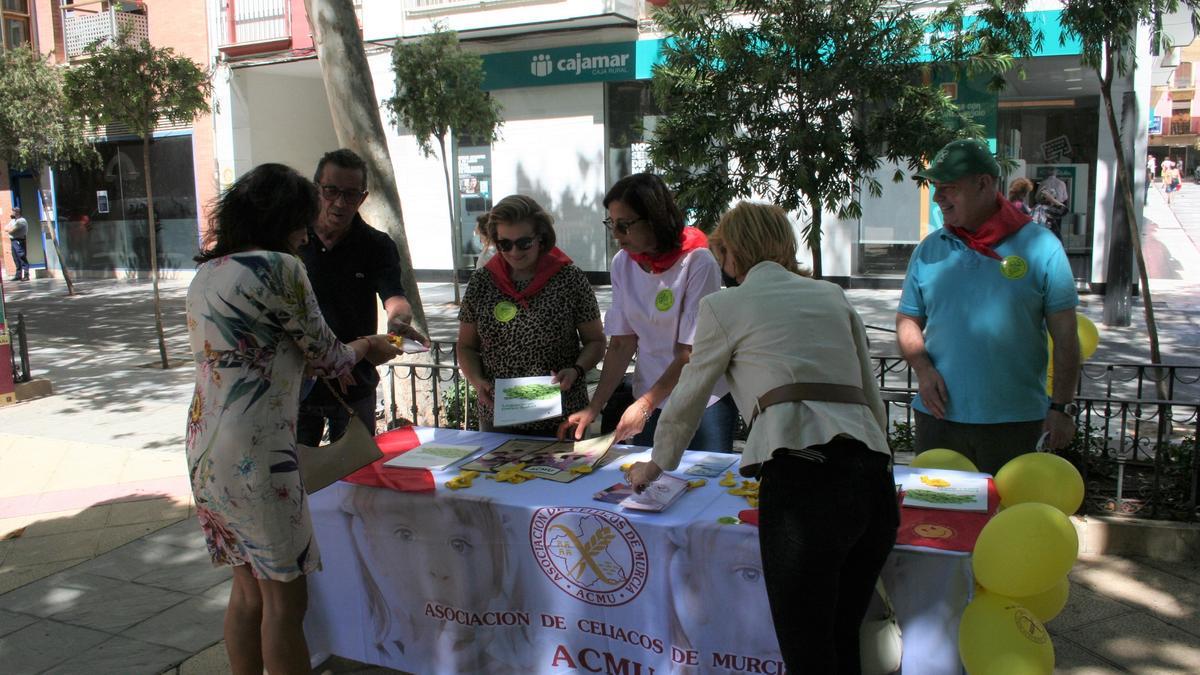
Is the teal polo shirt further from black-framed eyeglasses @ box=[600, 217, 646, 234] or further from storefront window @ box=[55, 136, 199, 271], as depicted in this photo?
storefront window @ box=[55, 136, 199, 271]

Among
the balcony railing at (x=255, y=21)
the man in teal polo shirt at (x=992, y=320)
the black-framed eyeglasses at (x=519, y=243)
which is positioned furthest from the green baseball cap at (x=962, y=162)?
the balcony railing at (x=255, y=21)

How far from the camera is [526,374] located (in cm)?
352

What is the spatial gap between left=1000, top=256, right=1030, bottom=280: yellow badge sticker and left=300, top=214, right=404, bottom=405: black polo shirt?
2.20 meters

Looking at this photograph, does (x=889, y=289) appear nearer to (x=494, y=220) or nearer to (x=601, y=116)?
(x=601, y=116)

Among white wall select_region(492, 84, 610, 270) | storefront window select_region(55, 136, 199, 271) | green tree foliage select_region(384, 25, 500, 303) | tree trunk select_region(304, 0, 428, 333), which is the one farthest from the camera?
storefront window select_region(55, 136, 199, 271)

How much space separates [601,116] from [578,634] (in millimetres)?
14465

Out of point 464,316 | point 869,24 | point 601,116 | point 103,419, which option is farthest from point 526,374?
point 601,116

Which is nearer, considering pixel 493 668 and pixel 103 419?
pixel 493 668

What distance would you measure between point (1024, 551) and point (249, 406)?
2.02 metres

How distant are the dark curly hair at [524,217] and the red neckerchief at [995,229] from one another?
143cm

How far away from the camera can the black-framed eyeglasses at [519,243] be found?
11.1 ft

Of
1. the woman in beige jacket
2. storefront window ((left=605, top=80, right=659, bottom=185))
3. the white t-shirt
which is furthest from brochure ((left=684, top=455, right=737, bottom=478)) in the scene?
storefront window ((left=605, top=80, right=659, bottom=185))

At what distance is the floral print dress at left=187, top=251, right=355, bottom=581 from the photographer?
252cm

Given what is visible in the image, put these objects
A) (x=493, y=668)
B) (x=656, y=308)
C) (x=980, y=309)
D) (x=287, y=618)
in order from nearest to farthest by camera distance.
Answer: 1. (x=287, y=618)
2. (x=493, y=668)
3. (x=980, y=309)
4. (x=656, y=308)
